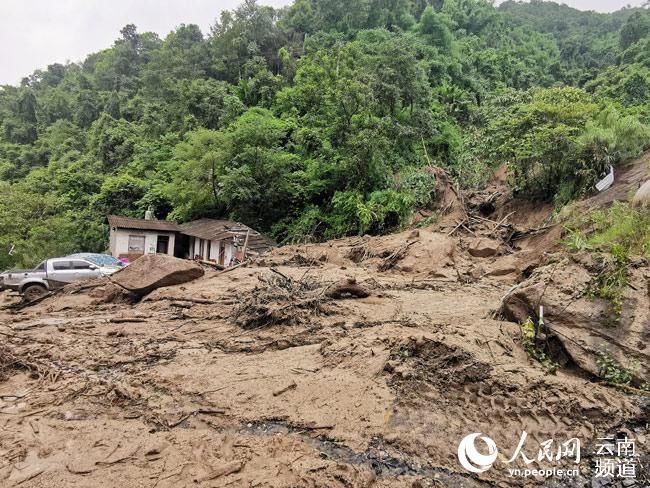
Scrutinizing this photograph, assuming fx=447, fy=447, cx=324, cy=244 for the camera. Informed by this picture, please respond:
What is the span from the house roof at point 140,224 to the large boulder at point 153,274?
13335 millimetres

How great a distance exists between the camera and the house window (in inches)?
1048

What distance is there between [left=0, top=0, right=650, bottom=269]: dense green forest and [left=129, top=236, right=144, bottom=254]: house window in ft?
10.2

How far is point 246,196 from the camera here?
25.1m

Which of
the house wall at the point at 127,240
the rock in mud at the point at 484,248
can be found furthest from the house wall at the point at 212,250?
the rock in mud at the point at 484,248

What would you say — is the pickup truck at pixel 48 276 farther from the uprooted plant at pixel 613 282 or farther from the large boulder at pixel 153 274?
the uprooted plant at pixel 613 282

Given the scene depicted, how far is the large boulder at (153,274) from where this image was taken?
43.8 ft

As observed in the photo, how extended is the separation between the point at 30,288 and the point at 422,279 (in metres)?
13.2

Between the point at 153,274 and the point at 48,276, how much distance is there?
480cm

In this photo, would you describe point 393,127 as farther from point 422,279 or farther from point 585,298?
point 585,298

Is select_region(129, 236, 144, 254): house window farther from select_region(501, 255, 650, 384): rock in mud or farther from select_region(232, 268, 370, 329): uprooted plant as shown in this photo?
select_region(501, 255, 650, 384): rock in mud

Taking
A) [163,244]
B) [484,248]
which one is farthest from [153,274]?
[163,244]

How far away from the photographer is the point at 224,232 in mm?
23594

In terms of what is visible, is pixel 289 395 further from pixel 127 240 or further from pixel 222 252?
pixel 127 240

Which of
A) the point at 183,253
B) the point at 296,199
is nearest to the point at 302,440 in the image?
the point at 296,199
